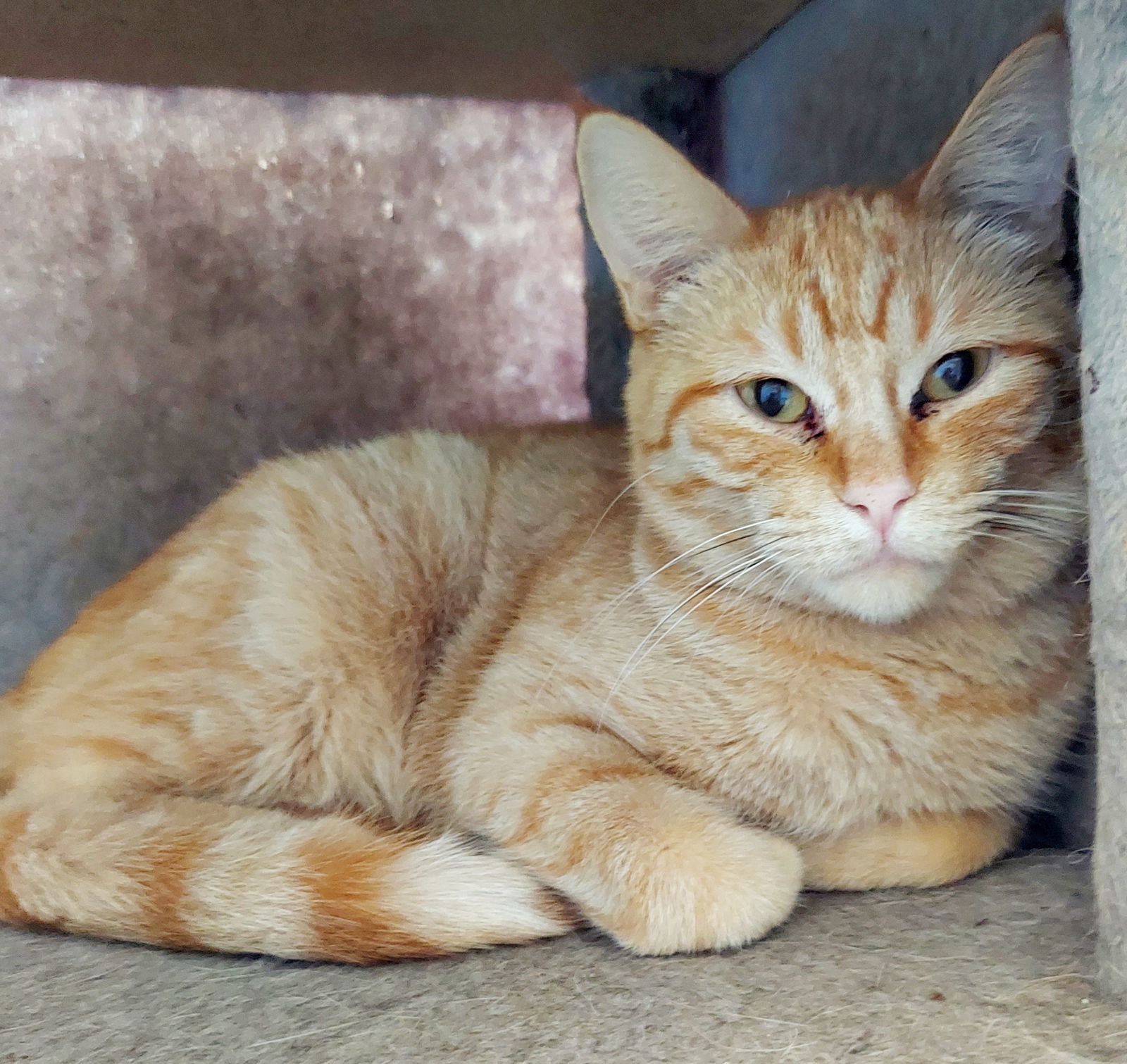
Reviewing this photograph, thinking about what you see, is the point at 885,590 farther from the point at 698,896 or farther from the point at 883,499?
the point at 698,896

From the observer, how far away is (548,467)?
1.79 meters

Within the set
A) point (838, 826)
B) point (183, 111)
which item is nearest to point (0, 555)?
point (183, 111)

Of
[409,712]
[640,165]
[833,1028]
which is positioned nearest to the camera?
[833,1028]

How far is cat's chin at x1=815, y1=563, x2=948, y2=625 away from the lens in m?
1.11

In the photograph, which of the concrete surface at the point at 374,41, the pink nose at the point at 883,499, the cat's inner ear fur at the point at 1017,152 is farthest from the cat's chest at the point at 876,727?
the concrete surface at the point at 374,41

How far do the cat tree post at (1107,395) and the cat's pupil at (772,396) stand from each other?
323mm

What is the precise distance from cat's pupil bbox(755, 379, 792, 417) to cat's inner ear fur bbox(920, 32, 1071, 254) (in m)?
0.29

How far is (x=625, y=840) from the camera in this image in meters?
1.18

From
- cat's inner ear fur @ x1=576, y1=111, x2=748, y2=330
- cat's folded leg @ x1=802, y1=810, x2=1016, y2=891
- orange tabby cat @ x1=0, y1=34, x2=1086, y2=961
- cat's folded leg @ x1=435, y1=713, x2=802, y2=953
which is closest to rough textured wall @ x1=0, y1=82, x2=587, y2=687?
orange tabby cat @ x1=0, y1=34, x2=1086, y2=961

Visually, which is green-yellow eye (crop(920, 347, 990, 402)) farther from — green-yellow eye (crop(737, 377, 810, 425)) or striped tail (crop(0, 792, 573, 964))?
striped tail (crop(0, 792, 573, 964))

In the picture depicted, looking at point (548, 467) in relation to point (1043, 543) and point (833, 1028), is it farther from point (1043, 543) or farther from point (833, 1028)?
point (833, 1028)

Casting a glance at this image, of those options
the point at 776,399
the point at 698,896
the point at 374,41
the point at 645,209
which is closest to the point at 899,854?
the point at 698,896

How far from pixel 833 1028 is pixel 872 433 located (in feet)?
1.89

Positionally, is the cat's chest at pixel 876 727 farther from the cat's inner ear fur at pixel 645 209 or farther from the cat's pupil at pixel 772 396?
the cat's inner ear fur at pixel 645 209
